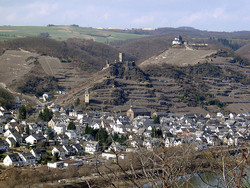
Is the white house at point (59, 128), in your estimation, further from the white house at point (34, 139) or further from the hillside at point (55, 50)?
the hillside at point (55, 50)

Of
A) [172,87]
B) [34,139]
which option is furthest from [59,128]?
[172,87]

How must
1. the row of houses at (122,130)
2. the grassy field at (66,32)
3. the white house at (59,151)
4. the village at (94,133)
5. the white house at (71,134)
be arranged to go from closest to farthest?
the village at (94,133) < the white house at (59,151) < the row of houses at (122,130) < the white house at (71,134) < the grassy field at (66,32)

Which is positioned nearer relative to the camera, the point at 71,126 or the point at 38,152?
the point at 38,152

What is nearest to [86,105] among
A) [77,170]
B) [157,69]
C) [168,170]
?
[157,69]

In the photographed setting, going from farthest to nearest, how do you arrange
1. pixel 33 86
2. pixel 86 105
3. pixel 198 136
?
1. pixel 33 86
2. pixel 86 105
3. pixel 198 136

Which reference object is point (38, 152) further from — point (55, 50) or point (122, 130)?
point (55, 50)

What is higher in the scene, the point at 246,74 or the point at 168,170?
the point at 168,170

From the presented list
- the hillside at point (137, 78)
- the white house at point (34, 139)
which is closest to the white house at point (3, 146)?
the white house at point (34, 139)

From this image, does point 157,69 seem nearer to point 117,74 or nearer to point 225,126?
point 117,74
